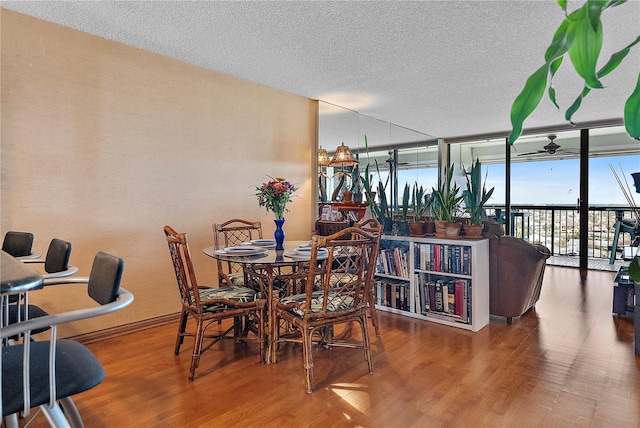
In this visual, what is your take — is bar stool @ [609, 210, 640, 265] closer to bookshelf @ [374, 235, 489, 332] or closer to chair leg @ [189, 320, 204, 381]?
bookshelf @ [374, 235, 489, 332]

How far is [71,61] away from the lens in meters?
2.81

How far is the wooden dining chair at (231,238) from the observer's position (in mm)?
3036

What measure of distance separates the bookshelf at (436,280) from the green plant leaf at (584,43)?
276 centimetres

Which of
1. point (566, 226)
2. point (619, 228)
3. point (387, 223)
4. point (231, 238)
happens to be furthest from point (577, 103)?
point (566, 226)

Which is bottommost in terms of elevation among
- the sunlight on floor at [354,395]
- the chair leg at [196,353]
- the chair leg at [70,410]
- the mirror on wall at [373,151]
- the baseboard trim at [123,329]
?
the sunlight on floor at [354,395]

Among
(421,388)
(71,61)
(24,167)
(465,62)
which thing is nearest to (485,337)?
(421,388)

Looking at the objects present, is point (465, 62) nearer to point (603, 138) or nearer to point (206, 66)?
point (206, 66)

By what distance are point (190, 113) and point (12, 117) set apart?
130 centimetres

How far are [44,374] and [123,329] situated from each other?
83.6 inches

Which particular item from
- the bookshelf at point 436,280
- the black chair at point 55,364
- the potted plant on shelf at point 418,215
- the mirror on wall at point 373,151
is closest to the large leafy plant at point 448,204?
the potted plant on shelf at point 418,215

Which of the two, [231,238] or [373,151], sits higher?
[373,151]

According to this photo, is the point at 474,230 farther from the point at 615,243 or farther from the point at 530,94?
the point at 615,243

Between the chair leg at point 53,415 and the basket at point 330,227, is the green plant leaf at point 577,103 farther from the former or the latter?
the basket at point 330,227

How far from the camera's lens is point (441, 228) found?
10.8ft
